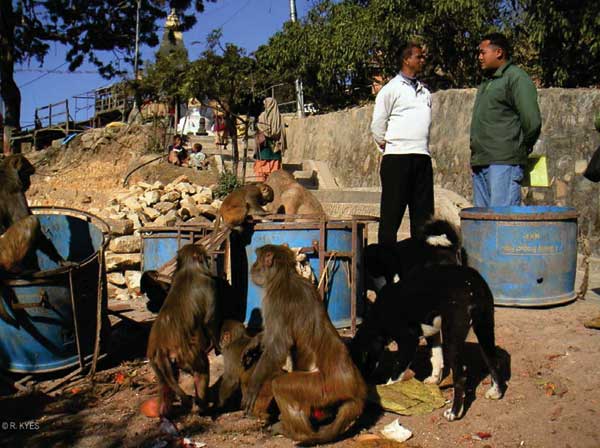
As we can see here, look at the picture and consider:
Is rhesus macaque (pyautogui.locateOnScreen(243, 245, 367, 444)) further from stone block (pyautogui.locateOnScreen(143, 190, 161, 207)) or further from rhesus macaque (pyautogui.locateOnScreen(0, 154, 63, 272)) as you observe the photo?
stone block (pyautogui.locateOnScreen(143, 190, 161, 207))

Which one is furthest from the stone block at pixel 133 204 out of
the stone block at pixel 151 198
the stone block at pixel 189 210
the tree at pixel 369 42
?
the tree at pixel 369 42

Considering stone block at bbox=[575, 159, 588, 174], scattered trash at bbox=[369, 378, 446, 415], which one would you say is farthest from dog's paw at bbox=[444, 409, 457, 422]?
stone block at bbox=[575, 159, 588, 174]

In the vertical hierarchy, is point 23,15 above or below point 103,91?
above

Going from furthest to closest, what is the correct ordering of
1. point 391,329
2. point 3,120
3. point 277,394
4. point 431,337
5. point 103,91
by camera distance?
1. point 103,91
2. point 3,120
3. point 431,337
4. point 391,329
5. point 277,394

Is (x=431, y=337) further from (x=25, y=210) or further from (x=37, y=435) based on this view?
(x=25, y=210)

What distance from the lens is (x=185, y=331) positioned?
4.35 meters

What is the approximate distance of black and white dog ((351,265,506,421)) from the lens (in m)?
4.29

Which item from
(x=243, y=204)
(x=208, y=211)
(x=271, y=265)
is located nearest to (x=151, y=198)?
(x=208, y=211)

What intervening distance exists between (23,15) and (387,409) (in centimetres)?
2973

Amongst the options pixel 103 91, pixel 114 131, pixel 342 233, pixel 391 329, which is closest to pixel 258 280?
pixel 391 329

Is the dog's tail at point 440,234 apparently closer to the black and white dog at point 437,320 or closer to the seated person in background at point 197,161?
the black and white dog at point 437,320

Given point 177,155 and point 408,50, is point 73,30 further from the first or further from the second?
point 408,50

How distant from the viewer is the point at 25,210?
5.53m

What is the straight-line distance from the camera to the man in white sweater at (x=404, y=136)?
19.1ft
